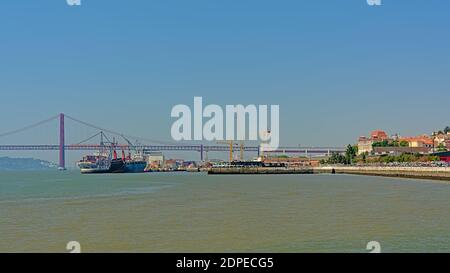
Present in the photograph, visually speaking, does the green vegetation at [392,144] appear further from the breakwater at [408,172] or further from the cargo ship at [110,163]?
the cargo ship at [110,163]

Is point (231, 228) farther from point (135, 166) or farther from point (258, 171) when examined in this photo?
point (135, 166)

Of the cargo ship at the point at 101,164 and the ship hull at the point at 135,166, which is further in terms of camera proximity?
the ship hull at the point at 135,166

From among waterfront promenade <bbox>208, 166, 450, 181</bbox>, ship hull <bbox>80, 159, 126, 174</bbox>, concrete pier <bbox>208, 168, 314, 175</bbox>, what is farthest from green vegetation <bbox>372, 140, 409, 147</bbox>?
ship hull <bbox>80, 159, 126, 174</bbox>

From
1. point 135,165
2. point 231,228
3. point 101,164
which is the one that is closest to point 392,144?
point 135,165

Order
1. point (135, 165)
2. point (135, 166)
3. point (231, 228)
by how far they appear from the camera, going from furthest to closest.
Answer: point (135, 165) < point (135, 166) < point (231, 228)

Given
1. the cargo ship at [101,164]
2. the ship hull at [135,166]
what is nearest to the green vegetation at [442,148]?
the ship hull at [135,166]

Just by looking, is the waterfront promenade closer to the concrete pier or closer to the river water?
the concrete pier

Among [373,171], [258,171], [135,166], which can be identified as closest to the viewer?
[373,171]

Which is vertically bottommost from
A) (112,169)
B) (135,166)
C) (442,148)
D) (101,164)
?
(112,169)
